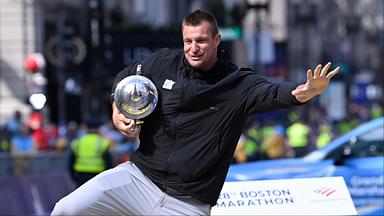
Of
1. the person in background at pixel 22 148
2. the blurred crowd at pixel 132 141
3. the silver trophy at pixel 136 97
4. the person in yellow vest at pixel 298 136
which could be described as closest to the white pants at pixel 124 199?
the silver trophy at pixel 136 97

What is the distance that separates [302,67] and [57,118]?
92.1 ft

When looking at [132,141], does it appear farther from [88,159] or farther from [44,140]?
[88,159]

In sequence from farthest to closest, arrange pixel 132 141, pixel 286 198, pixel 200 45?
pixel 132 141
pixel 286 198
pixel 200 45

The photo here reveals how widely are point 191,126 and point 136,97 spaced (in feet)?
1.20

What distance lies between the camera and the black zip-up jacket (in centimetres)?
551

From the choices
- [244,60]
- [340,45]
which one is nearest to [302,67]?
[340,45]

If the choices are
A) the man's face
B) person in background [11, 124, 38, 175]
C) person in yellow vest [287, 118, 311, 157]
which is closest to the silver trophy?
the man's face

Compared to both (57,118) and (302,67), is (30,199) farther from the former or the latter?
(302,67)

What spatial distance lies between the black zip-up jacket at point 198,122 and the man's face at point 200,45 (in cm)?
8

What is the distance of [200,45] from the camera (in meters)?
5.48

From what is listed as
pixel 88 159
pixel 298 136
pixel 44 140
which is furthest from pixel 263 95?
pixel 44 140

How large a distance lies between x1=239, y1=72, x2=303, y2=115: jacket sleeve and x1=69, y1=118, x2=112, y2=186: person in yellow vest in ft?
27.8

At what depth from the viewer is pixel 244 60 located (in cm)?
4147

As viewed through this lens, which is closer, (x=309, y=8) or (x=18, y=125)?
(x=18, y=125)
